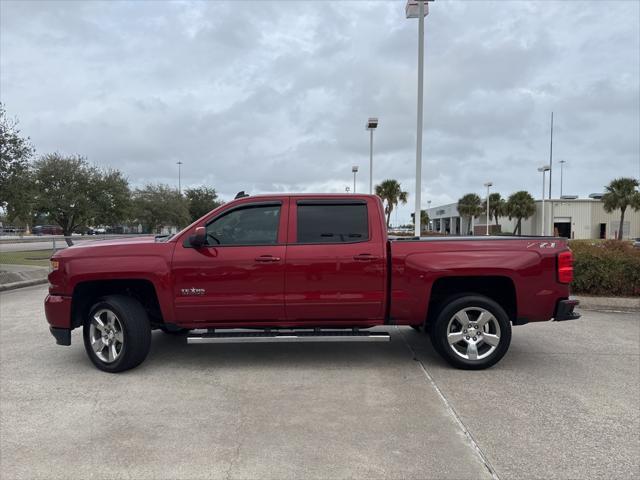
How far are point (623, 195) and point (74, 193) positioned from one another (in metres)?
50.7

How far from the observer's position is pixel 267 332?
17.2 feet

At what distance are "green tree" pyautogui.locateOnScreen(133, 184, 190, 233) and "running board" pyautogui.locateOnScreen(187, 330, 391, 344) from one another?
40.5m

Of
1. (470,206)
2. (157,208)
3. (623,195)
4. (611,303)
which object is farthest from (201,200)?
(611,303)

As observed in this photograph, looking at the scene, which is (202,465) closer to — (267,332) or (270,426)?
(270,426)

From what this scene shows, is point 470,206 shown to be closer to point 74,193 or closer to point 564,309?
point 74,193

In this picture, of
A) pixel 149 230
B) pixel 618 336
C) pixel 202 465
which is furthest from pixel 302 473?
pixel 149 230

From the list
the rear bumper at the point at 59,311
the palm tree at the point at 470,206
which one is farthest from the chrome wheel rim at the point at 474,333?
the palm tree at the point at 470,206

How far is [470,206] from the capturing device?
69062 millimetres

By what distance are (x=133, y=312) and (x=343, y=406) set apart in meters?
2.46

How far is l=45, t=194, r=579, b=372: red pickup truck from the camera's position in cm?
506

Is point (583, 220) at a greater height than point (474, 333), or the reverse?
point (583, 220)

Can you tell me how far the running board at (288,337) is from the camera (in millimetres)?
5055

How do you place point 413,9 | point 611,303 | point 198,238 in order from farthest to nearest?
point 413,9 < point 611,303 < point 198,238

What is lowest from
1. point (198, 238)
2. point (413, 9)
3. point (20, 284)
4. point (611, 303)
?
point (20, 284)
